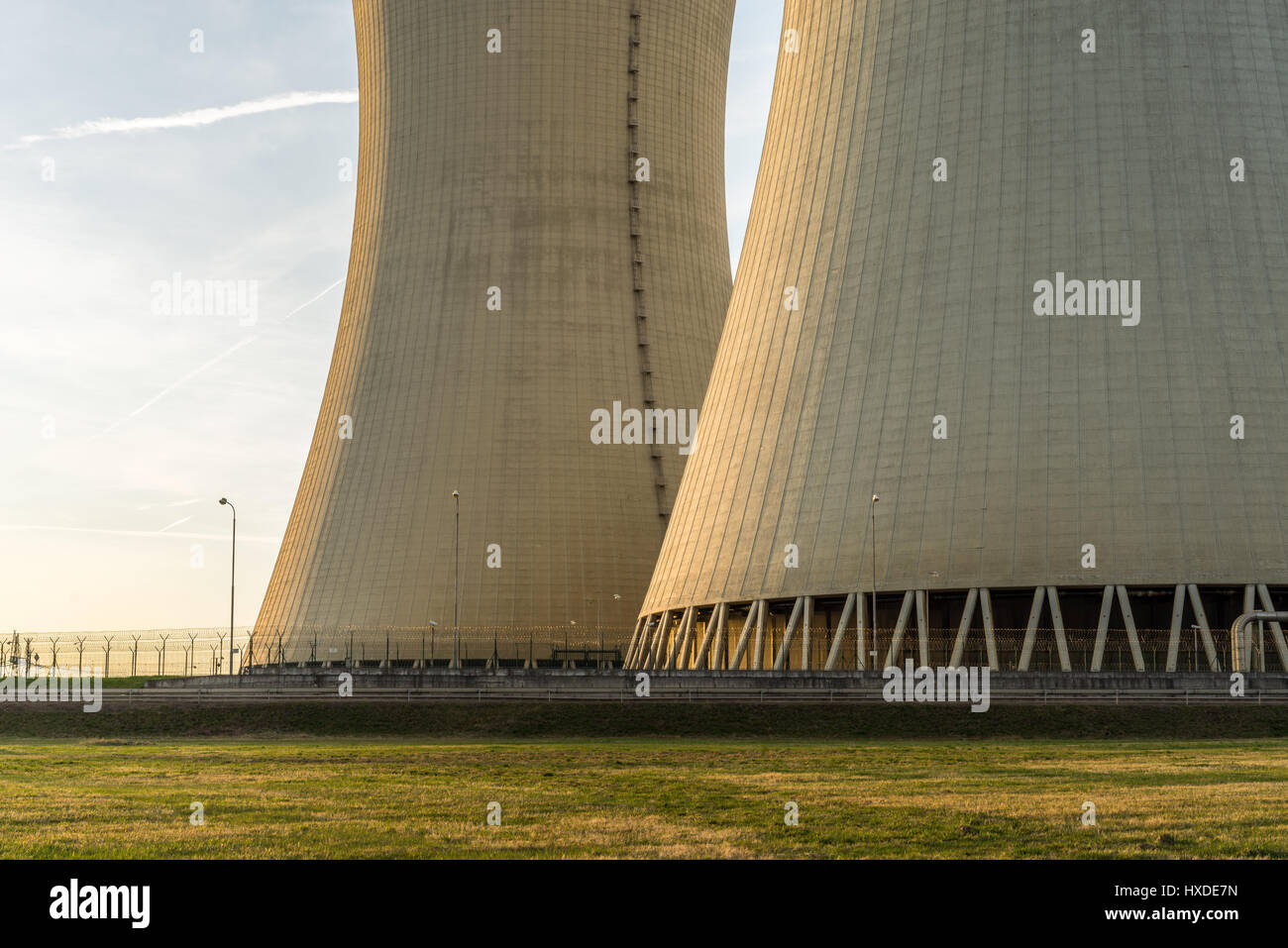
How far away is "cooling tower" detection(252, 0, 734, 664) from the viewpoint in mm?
36250

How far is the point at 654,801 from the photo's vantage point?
1154 centimetres

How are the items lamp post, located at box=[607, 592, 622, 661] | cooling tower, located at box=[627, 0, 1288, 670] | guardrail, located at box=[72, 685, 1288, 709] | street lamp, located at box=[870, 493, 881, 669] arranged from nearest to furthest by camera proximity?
1. guardrail, located at box=[72, 685, 1288, 709]
2. cooling tower, located at box=[627, 0, 1288, 670]
3. street lamp, located at box=[870, 493, 881, 669]
4. lamp post, located at box=[607, 592, 622, 661]

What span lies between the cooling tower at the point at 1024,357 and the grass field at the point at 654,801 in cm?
769

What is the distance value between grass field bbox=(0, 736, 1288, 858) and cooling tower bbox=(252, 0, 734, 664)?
17.6m

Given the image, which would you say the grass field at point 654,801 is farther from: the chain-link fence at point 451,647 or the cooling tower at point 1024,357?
the chain-link fence at point 451,647

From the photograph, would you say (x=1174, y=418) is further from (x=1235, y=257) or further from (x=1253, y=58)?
(x=1253, y=58)

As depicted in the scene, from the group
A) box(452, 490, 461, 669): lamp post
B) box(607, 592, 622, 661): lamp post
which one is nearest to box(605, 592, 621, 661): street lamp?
box(607, 592, 622, 661): lamp post

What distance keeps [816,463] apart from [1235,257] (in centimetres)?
802

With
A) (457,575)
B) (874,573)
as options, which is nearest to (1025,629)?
(874,573)

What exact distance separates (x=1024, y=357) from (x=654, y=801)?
1703 cm

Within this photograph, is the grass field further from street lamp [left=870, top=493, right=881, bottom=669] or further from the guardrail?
→ street lamp [left=870, top=493, right=881, bottom=669]

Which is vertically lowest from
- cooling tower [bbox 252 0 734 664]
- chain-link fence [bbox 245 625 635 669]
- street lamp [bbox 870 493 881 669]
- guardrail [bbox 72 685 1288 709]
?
guardrail [bbox 72 685 1288 709]

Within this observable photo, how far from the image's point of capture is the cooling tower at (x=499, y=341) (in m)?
36.2
